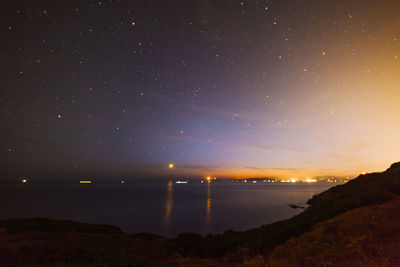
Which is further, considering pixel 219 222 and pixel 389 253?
pixel 219 222

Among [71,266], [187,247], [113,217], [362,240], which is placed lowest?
[113,217]

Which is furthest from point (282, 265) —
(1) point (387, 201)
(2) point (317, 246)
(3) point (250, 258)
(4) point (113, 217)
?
(4) point (113, 217)

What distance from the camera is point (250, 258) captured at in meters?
11.1

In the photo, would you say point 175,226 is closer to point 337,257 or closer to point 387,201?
point 387,201

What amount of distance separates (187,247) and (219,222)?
36.7m

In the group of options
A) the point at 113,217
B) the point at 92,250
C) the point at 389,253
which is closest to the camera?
the point at 389,253

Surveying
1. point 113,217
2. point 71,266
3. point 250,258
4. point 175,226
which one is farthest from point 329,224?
point 113,217

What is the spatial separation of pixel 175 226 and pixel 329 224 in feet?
119

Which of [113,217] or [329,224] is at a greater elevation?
[329,224]

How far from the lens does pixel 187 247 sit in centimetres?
1418

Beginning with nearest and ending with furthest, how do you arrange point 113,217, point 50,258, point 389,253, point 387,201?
point 389,253 → point 50,258 → point 387,201 → point 113,217

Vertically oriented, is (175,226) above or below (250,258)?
below

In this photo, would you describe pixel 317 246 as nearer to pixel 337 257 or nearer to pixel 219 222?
pixel 337 257

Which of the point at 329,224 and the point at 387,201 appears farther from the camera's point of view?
the point at 387,201
